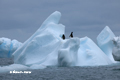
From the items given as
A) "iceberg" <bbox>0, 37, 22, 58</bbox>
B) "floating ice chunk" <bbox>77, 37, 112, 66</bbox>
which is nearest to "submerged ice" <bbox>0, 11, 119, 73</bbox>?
"floating ice chunk" <bbox>77, 37, 112, 66</bbox>

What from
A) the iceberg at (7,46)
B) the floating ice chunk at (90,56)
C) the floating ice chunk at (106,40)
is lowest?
the floating ice chunk at (90,56)

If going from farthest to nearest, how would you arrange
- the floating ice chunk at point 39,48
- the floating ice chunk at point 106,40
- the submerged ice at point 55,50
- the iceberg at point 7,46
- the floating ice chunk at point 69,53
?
the iceberg at point 7,46
the floating ice chunk at point 106,40
the floating ice chunk at point 39,48
the submerged ice at point 55,50
the floating ice chunk at point 69,53

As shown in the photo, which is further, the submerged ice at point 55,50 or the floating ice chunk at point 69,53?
the submerged ice at point 55,50

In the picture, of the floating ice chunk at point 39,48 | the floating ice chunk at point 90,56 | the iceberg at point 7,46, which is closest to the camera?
the floating ice chunk at point 90,56

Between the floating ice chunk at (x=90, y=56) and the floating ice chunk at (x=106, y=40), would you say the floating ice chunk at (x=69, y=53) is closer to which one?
the floating ice chunk at (x=90, y=56)

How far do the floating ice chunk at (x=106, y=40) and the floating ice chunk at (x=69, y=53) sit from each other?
952cm

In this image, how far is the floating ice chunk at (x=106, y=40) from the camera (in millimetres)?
32594

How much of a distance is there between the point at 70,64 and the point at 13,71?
214 inches

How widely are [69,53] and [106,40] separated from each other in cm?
1067

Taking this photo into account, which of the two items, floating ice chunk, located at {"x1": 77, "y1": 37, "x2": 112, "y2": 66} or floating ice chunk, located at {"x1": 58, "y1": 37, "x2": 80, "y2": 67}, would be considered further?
floating ice chunk, located at {"x1": 77, "y1": 37, "x2": 112, "y2": 66}

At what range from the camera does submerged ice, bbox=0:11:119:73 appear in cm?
2367

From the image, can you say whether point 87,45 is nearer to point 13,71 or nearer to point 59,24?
point 59,24

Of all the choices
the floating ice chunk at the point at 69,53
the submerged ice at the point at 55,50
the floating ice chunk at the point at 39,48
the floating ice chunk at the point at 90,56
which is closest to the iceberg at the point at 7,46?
the submerged ice at the point at 55,50

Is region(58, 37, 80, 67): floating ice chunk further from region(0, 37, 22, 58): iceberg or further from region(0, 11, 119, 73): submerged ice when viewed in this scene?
region(0, 37, 22, 58): iceberg
